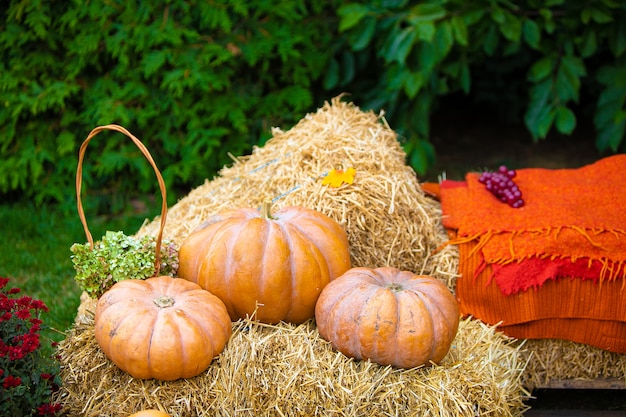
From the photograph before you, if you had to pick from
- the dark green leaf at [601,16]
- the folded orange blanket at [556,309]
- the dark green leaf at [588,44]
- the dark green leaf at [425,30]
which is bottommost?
the folded orange blanket at [556,309]

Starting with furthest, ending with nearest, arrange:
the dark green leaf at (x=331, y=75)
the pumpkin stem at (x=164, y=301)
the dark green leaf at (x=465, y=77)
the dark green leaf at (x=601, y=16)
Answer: the dark green leaf at (x=331, y=75)
the dark green leaf at (x=465, y=77)
the dark green leaf at (x=601, y=16)
the pumpkin stem at (x=164, y=301)

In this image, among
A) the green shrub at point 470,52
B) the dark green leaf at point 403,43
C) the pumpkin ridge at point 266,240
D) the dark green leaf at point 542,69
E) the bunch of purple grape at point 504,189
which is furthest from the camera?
the dark green leaf at point 542,69

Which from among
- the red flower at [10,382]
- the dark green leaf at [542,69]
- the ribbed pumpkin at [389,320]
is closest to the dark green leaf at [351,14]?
the dark green leaf at [542,69]

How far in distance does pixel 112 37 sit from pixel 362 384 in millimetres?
3343

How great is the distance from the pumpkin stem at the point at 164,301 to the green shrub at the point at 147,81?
8.07 feet

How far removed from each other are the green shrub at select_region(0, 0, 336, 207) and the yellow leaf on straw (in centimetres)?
165

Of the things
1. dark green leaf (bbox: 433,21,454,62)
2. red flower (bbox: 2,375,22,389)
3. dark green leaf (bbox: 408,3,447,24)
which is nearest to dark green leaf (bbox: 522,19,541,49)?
dark green leaf (bbox: 433,21,454,62)

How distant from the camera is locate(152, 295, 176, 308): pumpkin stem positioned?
8.36ft

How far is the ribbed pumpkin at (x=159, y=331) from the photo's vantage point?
8.01 ft

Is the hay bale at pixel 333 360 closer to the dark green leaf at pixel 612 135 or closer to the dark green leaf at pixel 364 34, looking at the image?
the dark green leaf at pixel 364 34

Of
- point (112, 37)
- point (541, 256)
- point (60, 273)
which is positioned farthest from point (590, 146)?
point (60, 273)

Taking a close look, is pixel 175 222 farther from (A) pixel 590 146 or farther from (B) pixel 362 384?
(A) pixel 590 146

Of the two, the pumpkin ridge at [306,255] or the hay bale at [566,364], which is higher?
the pumpkin ridge at [306,255]

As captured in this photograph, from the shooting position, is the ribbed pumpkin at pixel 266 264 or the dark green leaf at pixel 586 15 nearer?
the ribbed pumpkin at pixel 266 264
